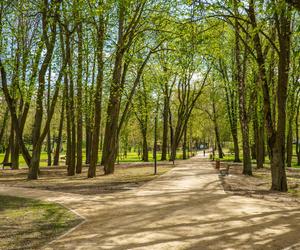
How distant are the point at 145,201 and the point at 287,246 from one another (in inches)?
208

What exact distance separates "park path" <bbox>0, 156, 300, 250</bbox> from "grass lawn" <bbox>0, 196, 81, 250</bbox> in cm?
36

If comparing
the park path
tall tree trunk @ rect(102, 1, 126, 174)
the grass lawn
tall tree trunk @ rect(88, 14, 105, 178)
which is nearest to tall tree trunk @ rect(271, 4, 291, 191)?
the park path

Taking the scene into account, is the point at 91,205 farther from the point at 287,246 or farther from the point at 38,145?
the point at 38,145

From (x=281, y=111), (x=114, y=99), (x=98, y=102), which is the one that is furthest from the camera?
(x=114, y=99)

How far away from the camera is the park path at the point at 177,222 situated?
6547 millimetres

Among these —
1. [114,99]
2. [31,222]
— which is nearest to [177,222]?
[31,222]

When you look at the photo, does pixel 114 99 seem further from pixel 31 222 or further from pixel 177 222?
pixel 177 222

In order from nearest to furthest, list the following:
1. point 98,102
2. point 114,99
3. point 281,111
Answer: point 281,111, point 98,102, point 114,99

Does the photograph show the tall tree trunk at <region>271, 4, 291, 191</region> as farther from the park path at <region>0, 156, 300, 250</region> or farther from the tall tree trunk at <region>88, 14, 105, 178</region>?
the tall tree trunk at <region>88, 14, 105, 178</region>

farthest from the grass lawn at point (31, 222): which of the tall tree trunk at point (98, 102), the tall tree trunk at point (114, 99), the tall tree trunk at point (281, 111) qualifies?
the tall tree trunk at point (114, 99)

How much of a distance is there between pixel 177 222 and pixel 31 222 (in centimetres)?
338

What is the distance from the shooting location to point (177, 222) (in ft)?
26.9

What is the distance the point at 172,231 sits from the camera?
7.36 metres

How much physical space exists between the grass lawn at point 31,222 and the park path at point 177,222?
14.0 inches
